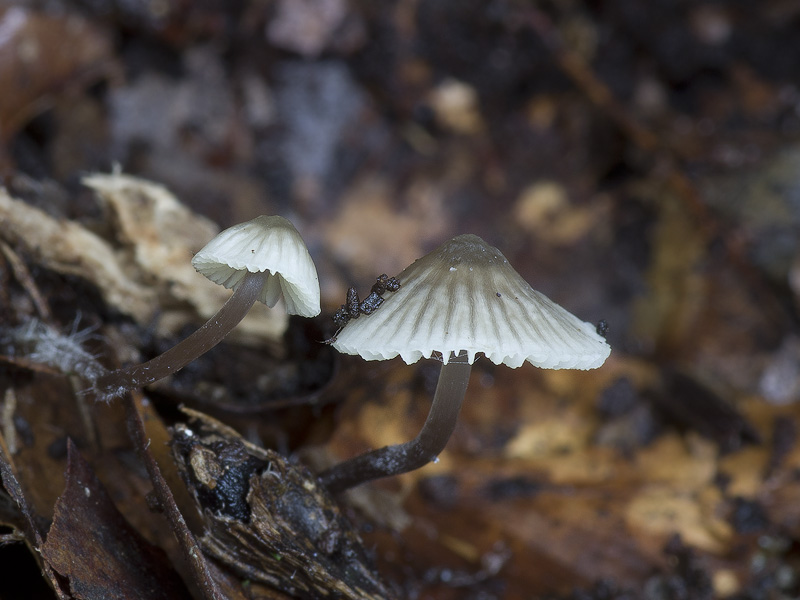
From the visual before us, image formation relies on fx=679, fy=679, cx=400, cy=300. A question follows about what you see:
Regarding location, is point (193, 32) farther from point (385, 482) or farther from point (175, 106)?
point (385, 482)

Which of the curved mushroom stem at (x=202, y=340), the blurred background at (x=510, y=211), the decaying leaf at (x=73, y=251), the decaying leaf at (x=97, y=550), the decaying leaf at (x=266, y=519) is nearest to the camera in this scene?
the decaying leaf at (x=97, y=550)

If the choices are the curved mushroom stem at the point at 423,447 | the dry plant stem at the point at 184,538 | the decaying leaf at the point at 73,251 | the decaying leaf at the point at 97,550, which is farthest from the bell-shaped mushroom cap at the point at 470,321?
the decaying leaf at the point at 73,251

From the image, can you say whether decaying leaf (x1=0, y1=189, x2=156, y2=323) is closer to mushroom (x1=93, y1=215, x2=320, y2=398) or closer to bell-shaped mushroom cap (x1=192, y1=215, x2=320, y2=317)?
mushroom (x1=93, y1=215, x2=320, y2=398)

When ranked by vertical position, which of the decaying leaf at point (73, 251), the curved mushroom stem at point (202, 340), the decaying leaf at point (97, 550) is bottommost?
the decaying leaf at point (97, 550)

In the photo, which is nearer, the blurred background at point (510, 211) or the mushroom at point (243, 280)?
the mushroom at point (243, 280)

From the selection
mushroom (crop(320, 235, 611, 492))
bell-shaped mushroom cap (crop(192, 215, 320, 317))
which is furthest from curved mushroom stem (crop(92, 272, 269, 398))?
mushroom (crop(320, 235, 611, 492))

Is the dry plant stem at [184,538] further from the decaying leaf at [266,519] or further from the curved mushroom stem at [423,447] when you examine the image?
the curved mushroom stem at [423,447]

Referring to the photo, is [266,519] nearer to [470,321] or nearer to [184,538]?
[184,538]
